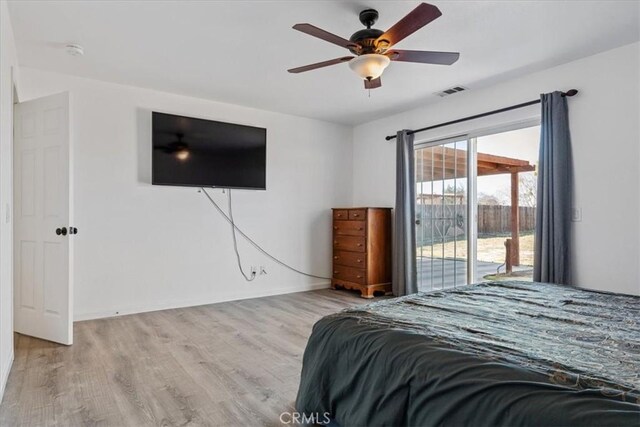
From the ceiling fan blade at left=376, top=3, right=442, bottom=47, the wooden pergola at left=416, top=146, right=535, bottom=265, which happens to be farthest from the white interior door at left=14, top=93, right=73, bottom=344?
the wooden pergola at left=416, top=146, right=535, bottom=265

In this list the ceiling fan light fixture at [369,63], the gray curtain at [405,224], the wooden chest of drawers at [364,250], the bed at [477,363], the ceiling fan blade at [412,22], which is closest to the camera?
the bed at [477,363]

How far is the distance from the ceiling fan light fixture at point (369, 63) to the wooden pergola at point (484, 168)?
236cm

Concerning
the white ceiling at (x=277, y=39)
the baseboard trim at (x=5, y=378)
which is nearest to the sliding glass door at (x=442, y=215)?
the white ceiling at (x=277, y=39)

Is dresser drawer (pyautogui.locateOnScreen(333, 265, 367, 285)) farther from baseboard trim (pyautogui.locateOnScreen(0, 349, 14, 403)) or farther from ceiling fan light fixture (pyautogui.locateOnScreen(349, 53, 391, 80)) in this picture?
baseboard trim (pyautogui.locateOnScreen(0, 349, 14, 403))

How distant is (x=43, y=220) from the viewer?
123 inches

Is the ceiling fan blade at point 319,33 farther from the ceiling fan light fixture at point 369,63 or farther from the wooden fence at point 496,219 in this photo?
the wooden fence at point 496,219

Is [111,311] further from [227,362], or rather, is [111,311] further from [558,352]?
[558,352]

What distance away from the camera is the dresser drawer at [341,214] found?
207 inches

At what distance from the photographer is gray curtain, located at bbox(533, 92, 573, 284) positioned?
3.33m

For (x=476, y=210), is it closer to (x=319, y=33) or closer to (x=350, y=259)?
(x=350, y=259)

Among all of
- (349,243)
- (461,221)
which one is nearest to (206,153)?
(349,243)

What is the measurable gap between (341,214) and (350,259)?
657 millimetres

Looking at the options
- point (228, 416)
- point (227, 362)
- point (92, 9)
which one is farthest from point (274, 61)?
point (228, 416)

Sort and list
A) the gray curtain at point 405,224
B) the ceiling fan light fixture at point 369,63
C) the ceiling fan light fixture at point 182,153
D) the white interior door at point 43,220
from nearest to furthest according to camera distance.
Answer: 1. the ceiling fan light fixture at point 369,63
2. the white interior door at point 43,220
3. the ceiling fan light fixture at point 182,153
4. the gray curtain at point 405,224
